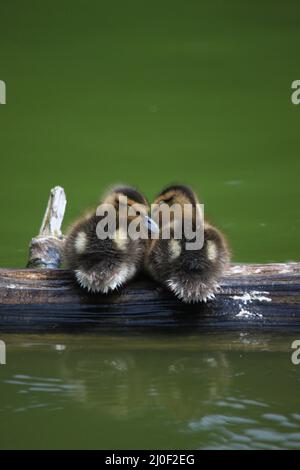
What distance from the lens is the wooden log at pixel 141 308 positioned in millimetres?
3334

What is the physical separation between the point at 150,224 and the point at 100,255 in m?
0.26

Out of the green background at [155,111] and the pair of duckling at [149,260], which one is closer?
the pair of duckling at [149,260]

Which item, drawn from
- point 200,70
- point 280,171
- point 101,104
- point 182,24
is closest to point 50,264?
point 280,171

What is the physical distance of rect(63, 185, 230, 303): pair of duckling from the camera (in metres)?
3.28

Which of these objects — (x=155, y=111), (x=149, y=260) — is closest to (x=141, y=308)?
(x=149, y=260)

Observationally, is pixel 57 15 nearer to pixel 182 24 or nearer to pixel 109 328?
pixel 182 24

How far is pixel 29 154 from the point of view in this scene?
22.0ft

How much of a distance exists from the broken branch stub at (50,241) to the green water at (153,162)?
495 mm
